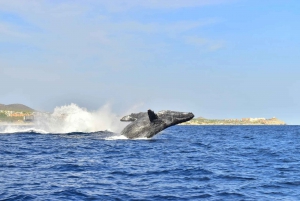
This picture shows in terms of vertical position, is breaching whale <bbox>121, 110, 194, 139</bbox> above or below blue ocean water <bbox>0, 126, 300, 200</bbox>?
above

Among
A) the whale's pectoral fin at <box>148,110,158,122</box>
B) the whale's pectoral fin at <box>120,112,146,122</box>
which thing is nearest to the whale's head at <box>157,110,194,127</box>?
the whale's pectoral fin at <box>148,110,158,122</box>

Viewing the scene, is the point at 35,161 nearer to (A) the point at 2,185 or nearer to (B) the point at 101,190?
(A) the point at 2,185

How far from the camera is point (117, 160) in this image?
15.9m

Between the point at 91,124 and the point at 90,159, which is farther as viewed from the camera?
the point at 91,124

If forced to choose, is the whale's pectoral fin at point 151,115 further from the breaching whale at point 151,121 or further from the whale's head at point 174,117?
the whale's head at point 174,117

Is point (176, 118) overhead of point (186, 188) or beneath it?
overhead

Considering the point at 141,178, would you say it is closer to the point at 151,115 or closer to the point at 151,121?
the point at 151,115

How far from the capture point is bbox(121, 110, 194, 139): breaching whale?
2391cm

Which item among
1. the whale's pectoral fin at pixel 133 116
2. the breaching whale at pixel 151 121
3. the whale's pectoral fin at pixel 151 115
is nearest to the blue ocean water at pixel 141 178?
the whale's pectoral fin at pixel 151 115

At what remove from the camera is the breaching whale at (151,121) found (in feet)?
78.4

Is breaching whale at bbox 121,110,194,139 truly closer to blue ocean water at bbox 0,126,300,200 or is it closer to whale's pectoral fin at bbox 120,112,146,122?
whale's pectoral fin at bbox 120,112,146,122

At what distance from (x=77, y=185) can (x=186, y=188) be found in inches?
115

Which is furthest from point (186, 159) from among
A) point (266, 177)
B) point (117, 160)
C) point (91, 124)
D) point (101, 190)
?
point (91, 124)

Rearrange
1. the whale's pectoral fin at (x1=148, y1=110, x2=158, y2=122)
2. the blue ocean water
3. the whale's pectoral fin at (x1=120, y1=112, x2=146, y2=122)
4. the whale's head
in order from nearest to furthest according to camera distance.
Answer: the blue ocean water
the whale's pectoral fin at (x1=148, y1=110, x2=158, y2=122)
the whale's head
the whale's pectoral fin at (x1=120, y1=112, x2=146, y2=122)
